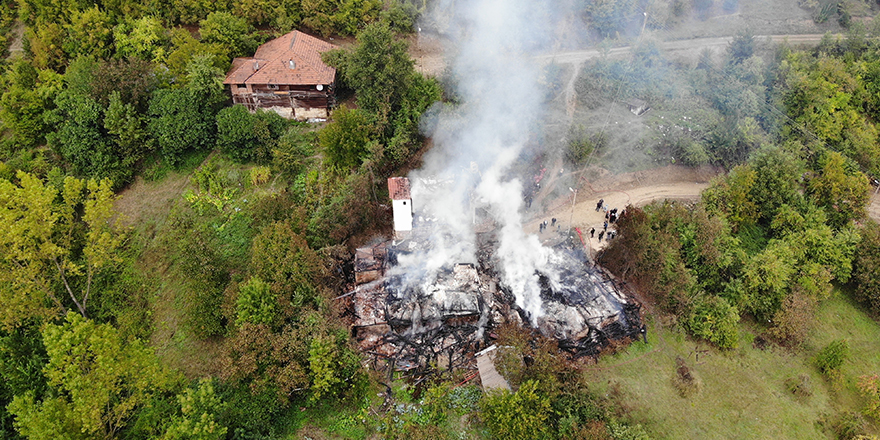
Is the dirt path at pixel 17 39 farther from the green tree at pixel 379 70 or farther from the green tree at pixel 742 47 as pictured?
the green tree at pixel 742 47

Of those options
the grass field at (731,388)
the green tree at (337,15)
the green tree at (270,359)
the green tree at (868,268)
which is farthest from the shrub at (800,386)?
the green tree at (337,15)

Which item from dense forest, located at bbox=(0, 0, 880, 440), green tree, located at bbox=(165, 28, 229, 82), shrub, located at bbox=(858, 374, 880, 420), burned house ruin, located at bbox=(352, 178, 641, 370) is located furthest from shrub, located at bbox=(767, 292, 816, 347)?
green tree, located at bbox=(165, 28, 229, 82)

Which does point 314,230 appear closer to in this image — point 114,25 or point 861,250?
point 114,25

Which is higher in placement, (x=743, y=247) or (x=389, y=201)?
(x=389, y=201)

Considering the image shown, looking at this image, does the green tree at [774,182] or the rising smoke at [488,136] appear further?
the green tree at [774,182]

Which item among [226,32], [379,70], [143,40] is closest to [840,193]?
[379,70]

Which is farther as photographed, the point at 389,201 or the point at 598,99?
the point at 598,99

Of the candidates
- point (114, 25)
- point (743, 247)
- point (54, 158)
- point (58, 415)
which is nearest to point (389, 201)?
point (58, 415)
